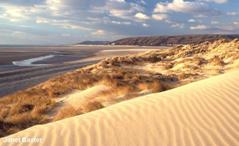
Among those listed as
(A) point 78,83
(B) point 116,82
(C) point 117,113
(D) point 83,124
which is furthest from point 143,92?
(D) point 83,124

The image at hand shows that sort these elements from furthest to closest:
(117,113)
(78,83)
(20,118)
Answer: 1. (78,83)
2. (20,118)
3. (117,113)

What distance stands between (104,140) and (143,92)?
6.98 m

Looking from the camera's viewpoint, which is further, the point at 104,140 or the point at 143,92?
the point at 143,92

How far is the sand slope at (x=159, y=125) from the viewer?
5.91m

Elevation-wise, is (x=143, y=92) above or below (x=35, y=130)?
below

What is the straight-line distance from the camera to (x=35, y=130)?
667 centimetres

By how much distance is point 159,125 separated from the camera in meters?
6.61

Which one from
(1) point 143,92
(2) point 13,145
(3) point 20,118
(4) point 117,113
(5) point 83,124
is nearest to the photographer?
(2) point 13,145

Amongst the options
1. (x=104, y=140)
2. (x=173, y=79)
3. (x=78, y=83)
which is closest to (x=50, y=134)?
(x=104, y=140)

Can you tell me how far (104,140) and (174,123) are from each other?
140cm

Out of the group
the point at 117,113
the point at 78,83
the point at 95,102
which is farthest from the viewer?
the point at 78,83

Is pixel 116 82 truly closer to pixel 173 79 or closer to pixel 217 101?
pixel 173 79

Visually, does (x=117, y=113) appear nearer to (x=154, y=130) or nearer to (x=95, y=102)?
(x=154, y=130)

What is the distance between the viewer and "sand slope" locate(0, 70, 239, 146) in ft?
19.4
